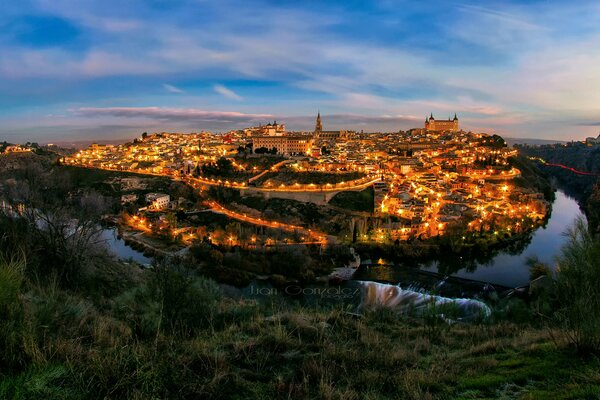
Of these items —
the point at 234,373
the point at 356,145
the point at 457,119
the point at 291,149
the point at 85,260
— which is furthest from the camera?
the point at 457,119

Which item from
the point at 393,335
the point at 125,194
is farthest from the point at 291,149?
the point at 393,335

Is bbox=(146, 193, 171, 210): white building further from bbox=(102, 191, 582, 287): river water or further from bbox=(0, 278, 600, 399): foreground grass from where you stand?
bbox=(0, 278, 600, 399): foreground grass

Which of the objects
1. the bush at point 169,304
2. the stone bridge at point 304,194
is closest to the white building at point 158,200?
the stone bridge at point 304,194

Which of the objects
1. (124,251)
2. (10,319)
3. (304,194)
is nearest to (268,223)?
(304,194)

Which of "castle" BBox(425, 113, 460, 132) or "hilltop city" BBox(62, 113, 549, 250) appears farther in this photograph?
"castle" BBox(425, 113, 460, 132)

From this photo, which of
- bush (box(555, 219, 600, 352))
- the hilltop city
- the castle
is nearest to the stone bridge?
the hilltop city

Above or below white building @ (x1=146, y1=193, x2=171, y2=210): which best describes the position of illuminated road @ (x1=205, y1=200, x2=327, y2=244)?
below

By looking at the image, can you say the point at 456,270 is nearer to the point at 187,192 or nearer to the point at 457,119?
the point at 187,192

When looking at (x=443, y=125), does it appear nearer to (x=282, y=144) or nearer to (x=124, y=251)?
(x=282, y=144)
